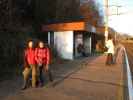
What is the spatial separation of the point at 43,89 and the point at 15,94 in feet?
4.50

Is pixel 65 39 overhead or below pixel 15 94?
overhead

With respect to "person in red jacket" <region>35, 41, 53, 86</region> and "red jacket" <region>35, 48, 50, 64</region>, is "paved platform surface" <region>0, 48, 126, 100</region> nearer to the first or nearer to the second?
"person in red jacket" <region>35, 41, 53, 86</region>

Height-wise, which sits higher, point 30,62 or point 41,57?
point 41,57

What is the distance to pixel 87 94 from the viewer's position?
11.2 meters

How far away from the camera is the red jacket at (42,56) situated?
1253 cm

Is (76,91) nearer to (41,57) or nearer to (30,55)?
(41,57)

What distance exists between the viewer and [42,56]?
1262 centimetres

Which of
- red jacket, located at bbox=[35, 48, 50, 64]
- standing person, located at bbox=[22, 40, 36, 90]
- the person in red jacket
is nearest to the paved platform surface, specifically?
standing person, located at bbox=[22, 40, 36, 90]

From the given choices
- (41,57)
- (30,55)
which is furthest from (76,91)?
(30,55)

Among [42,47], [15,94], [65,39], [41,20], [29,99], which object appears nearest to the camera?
[29,99]

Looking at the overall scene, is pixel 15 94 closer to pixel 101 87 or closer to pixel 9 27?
pixel 101 87

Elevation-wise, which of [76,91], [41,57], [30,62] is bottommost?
[76,91]

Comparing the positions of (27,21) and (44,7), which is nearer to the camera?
(27,21)

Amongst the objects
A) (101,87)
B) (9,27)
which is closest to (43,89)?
(101,87)
